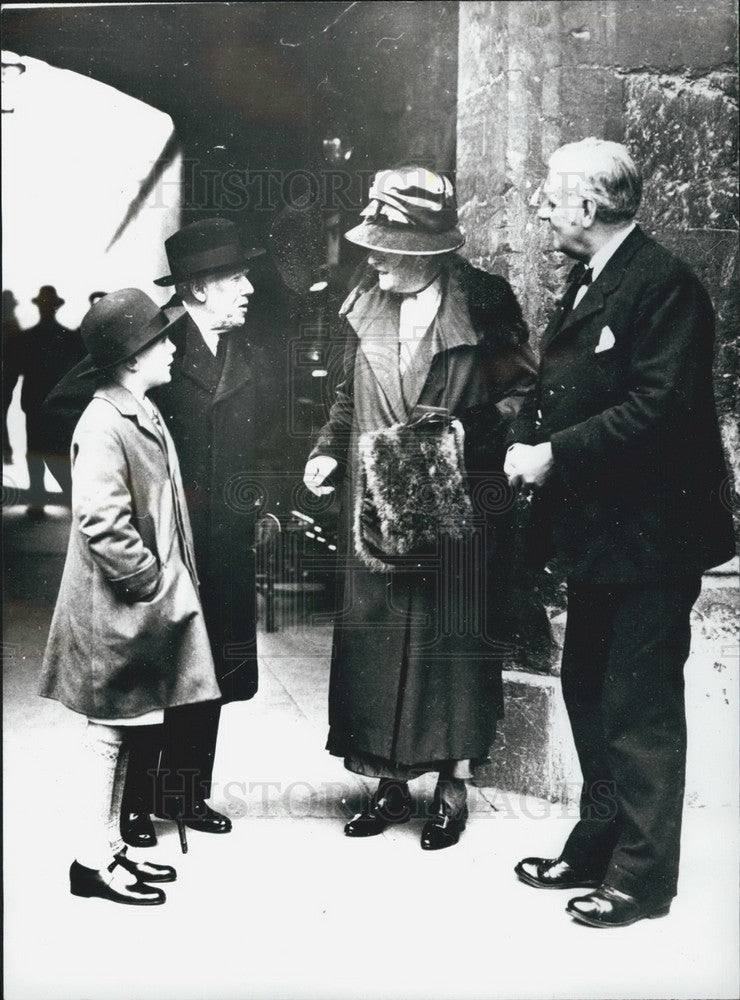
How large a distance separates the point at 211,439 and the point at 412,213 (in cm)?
111

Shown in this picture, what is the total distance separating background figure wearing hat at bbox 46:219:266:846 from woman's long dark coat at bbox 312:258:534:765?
0.37m

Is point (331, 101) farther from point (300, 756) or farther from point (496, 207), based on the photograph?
point (300, 756)

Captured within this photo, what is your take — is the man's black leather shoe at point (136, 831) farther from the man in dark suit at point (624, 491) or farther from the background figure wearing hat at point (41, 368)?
the man in dark suit at point (624, 491)

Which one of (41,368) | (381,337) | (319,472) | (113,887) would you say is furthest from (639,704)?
(41,368)

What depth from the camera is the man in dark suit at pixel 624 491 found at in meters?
3.10

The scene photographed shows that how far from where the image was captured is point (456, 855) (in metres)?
3.30

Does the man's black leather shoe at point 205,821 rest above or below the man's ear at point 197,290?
below

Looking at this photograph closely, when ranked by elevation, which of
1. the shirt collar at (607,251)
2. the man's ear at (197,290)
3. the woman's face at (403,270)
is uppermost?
the shirt collar at (607,251)

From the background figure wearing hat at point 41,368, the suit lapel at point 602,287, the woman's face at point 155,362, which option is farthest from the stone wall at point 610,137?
the background figure wearing hat at point 41,368

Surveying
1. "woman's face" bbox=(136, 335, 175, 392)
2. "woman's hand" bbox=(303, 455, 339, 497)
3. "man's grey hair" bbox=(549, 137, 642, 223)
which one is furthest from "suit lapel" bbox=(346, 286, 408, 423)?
"man's grey hair" bbox=(549, 137, 642, 223)

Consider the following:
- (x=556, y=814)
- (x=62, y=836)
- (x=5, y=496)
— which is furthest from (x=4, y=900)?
(x=556, y=814)

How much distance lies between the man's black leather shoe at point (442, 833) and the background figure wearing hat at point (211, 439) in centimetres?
84

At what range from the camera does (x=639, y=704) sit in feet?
10.2

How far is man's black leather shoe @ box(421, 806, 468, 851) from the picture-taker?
331 cm
